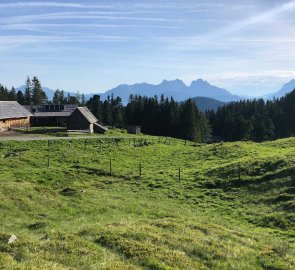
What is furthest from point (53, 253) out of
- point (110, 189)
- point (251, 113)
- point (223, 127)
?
point (251, 113)

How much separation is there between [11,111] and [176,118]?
57.6m

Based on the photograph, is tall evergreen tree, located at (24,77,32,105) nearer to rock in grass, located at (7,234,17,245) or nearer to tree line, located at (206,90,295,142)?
tree line, located at (206,90,295,142)

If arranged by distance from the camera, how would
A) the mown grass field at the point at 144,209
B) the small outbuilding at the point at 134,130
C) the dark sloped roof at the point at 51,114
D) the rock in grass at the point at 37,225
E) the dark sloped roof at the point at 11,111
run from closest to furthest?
the mown grass field at the point at 144,209 < the rock in grass at the point at 37,225 < the dark sloped roof at the point at 11,111 < the dark sloped roof at the point at 51,114 < the small outbuilding at the point at 134,130

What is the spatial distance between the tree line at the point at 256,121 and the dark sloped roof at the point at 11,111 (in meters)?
70.7

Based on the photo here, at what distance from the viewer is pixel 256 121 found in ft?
467

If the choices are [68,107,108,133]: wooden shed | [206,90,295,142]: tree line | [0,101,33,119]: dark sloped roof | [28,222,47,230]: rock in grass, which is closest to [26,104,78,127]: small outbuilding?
[0,101,33,119]: dark sloped roof

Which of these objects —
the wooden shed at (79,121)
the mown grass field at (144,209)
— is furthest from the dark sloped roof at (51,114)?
the mown grass field at (144,209)

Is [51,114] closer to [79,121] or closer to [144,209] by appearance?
[79,121]

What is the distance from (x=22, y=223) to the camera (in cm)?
2231

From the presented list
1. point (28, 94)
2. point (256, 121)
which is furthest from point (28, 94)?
point (256, 121)

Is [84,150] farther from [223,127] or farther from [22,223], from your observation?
[223,127]

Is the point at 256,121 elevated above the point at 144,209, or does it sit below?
above

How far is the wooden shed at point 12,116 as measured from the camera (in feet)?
261

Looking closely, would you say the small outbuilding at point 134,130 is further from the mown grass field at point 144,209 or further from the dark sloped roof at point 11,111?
the mown grass field at point 144,209
